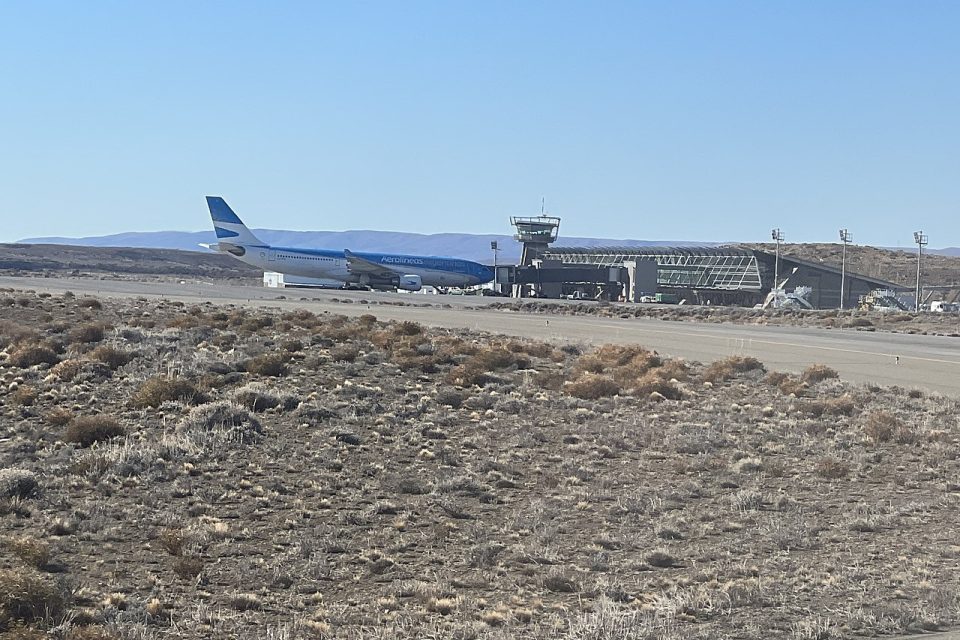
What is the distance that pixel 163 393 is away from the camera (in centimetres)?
2133

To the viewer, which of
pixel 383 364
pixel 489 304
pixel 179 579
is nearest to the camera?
pixel 179 579

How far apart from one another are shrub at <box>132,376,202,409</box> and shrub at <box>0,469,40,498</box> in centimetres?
577

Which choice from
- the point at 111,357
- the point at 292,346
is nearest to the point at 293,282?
the point at 292,346

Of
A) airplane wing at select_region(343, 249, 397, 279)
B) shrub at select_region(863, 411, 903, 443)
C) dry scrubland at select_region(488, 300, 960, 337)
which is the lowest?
dry scrubland at select_region(488, 300, 960, 337)

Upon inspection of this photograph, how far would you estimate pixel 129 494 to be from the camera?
49.4 ft

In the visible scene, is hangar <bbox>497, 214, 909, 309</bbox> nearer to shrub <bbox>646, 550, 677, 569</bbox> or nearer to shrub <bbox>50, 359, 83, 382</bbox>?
shrub <bbox>50, 359, 83, 382</bbox>

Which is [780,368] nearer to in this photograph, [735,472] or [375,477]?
[735,472]

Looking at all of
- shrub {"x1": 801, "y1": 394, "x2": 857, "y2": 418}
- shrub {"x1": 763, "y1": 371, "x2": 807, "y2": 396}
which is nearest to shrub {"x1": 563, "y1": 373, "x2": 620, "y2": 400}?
shrub {"x1": 763, "y1": 371, "x2": 807, "y2": 396}

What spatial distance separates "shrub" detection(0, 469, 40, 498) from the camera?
14.6 meters

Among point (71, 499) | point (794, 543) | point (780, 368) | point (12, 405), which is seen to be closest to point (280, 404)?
point (12, 405)

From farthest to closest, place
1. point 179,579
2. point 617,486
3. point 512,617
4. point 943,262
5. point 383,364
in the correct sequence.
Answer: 1. point 943,262
2. point 383,364
3. point 617,486
4. point 179,579
5. point 512,617

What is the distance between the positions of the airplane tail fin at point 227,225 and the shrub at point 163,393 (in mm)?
74472

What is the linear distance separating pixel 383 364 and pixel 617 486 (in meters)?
12.4

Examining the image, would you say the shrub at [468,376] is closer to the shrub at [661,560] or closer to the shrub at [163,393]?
the shrub at [163,393]
